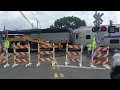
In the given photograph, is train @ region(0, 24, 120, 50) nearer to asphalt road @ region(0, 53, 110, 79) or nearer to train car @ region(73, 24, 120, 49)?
train car @ region(73, 24, 120, 49)

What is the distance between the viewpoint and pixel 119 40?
37.3 meters

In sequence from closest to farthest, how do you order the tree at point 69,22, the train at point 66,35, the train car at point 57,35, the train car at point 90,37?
the train car at point 90,37 → the train at point 66,35 → the train car at point 57,35 → the tree at point 69,22

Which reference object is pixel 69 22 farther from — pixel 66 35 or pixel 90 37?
pixel 90 37

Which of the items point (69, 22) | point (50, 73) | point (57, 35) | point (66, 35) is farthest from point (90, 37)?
point (69, 22)

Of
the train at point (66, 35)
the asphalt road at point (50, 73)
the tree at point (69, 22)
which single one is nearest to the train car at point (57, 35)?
the train at point (66, 35)

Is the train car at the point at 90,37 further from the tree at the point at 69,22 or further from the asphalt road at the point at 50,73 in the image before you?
the tree at the point at 69,22

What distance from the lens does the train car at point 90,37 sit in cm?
3753

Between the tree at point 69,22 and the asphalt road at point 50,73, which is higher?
the tree at point 69,22

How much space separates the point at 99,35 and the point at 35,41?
15.5 metres

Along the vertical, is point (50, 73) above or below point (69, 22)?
below

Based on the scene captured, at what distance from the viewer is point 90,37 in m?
40.3
